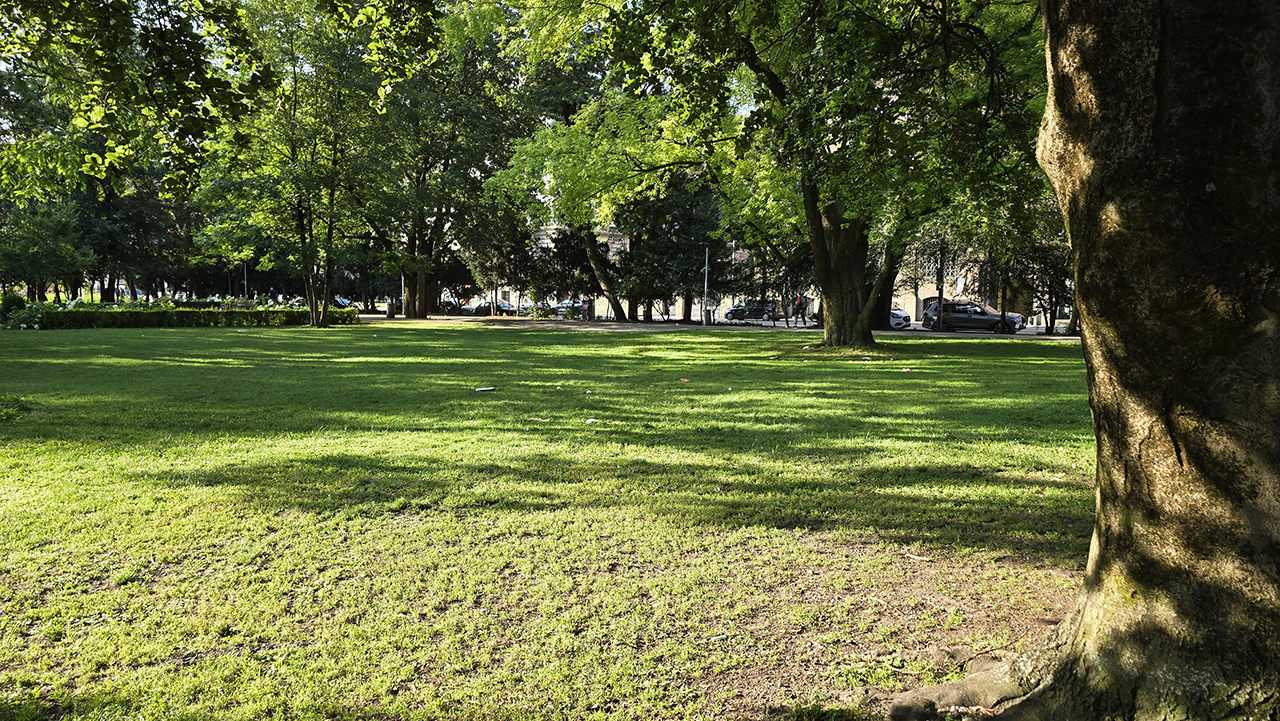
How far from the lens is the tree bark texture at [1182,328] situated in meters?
1.88

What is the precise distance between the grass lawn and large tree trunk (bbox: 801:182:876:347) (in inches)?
389

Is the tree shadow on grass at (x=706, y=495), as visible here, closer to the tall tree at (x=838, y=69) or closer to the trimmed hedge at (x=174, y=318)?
the tall tree at (x=838, y=69)

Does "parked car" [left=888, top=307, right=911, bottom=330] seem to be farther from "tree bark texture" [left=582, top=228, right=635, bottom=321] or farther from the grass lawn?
the grass lawn

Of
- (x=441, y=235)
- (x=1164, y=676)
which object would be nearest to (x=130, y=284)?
(x=441, y=235)

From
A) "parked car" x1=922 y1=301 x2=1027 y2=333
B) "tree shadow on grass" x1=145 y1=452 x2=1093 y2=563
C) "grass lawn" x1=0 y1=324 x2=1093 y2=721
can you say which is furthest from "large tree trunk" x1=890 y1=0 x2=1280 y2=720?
"parked car" x1=922 y1=301 x2=1027 y2=333

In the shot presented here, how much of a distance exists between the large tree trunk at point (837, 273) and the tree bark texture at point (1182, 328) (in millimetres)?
16076

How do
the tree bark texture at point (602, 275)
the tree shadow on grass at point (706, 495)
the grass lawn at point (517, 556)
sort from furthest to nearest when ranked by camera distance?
the tree bark texture at point (602, 275), the tree shadow on grass at point (706, 495), the grass lawn at point (517, 556)

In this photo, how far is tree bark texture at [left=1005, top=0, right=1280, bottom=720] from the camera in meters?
1.88

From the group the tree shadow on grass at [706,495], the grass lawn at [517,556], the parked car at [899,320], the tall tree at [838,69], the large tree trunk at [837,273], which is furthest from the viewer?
the parked car at [899,320]

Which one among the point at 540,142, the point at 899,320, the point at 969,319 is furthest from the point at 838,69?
the point at 899,320

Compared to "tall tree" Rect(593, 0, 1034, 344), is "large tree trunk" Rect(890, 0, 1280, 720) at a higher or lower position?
lower

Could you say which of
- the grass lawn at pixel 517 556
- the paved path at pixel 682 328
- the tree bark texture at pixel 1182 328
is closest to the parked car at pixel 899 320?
the paved path at pixel 682 328

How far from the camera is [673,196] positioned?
42.9 m

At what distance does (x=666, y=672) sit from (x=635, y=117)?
19129 mm
